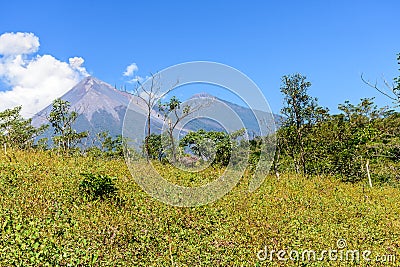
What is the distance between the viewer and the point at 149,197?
928 cm

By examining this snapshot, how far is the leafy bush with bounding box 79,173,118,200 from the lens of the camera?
28.0ft

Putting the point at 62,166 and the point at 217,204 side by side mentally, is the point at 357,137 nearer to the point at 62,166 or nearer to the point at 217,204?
the point at 217,204

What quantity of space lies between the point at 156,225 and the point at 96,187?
195 cm

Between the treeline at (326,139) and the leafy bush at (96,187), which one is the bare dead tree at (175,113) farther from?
the treeline at (326,139)

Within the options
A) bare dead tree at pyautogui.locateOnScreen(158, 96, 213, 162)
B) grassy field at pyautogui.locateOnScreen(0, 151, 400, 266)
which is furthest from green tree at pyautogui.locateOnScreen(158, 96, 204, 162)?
grassy field at pyautogui.locateOnScreen(0, 151, 400, 266)

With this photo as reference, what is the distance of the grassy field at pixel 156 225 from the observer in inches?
239

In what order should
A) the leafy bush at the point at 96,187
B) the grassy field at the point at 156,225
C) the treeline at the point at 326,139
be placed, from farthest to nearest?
the treeline at the point at 326,139 → the leafy bush at the point at 96,187 → the grassy field at the point at 156,225

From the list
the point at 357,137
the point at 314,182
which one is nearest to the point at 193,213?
the point at 314,182

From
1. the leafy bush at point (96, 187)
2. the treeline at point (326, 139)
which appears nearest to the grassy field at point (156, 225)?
the leafy bush at point (96, 187)

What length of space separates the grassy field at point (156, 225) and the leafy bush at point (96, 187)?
198 millimetres

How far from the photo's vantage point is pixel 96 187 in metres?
8.59

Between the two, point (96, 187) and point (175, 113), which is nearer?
point (96, 187)

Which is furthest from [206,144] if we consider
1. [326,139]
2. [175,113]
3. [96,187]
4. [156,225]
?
[326,139]

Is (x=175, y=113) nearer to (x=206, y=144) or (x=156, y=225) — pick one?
(x=206, y=144)
